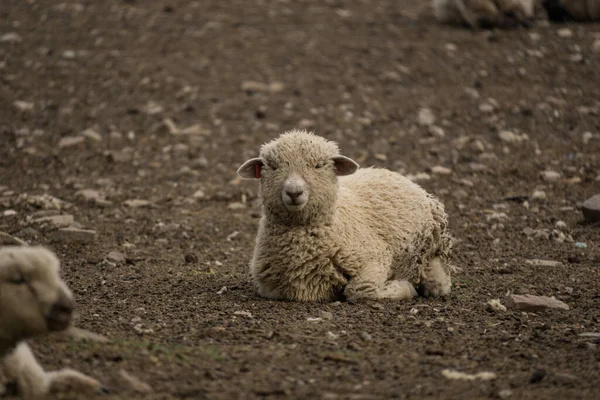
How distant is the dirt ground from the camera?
5840 mm

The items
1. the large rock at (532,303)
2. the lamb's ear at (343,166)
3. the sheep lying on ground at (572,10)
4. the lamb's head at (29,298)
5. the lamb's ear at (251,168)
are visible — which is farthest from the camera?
the sheep lying on ground at (572,10)

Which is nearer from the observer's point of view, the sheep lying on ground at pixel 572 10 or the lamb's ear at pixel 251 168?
the lamb's ear at pixel 251 168

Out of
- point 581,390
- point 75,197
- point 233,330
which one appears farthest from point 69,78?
point 581,390

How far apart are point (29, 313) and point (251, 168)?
3488 mm

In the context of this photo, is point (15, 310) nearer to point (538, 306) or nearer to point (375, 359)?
point (375, 359)

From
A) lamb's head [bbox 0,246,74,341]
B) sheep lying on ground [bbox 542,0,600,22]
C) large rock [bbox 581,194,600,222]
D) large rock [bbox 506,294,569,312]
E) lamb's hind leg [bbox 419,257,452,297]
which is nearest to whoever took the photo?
lamb's head [bbox 0,246,74,341]

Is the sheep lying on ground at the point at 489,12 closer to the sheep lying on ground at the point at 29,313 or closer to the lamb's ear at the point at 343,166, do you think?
the lamb's ear at the point at 343,166

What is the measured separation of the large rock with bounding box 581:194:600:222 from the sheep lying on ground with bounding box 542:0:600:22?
8.38m

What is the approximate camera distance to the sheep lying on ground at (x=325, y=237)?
7.55 metres

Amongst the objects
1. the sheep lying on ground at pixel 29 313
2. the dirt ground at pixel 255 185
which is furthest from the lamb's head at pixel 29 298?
the dirt ground at pixel 255 185

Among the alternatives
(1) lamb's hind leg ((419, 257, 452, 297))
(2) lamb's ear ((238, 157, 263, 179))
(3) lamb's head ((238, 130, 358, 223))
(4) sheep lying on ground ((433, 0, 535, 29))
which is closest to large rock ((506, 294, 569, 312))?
(1) lamb's hind leg ((419, 257, 452, 297))

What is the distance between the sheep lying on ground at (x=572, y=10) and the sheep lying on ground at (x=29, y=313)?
1549cm

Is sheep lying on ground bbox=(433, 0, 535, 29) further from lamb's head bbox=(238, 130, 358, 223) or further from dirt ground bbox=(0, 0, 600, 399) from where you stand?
lamb's head bbox=(238, 130, 358, 223)

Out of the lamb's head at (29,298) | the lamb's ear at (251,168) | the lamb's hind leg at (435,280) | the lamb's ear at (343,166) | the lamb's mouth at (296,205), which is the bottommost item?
the lamb's hind leg at (435,280)
